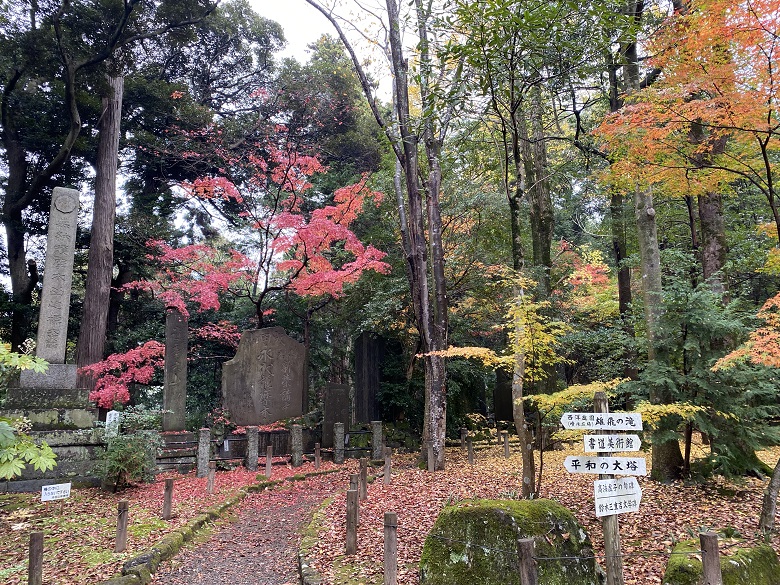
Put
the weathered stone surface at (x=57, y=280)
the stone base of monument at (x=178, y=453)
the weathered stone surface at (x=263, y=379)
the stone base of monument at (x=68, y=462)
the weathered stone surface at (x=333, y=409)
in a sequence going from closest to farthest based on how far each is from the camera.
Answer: the stone base of monument at (x=68, y=462) → the weathered stone surface at (x=57, y=280) → the stone base of monument at (x=178, y=453) → the weathered stone surface at (x=263, y=379) → the weathered stone surface at (x=333, y=409)

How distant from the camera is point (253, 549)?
6.95m

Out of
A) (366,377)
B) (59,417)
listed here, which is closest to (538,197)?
(366,377)

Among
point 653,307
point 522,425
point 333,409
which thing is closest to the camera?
point 522,425

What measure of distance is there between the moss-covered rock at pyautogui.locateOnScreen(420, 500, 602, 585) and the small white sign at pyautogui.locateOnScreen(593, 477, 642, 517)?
30.3 inches

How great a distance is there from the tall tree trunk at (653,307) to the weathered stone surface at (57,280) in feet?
35.6

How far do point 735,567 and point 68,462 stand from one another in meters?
10.3

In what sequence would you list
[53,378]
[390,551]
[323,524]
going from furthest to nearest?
[53,378] → [323,524] → [390,551]

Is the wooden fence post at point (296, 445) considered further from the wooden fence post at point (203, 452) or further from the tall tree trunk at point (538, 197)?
the tall tree trunk at point (538, 197)

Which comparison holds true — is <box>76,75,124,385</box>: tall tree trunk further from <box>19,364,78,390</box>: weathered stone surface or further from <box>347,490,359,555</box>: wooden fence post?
<box>347,490,359,555</box>: wooden fence post

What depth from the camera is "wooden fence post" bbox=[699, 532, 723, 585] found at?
11.6ft

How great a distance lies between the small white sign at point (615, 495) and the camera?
3785 mm

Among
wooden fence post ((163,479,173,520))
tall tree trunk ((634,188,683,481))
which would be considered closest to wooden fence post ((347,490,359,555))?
wooden fence post ((163,479,173,520))

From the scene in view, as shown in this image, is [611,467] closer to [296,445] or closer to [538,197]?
[296,445]

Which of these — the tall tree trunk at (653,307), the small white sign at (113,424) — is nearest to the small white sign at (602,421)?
the tall tree trunk at (653,307)
